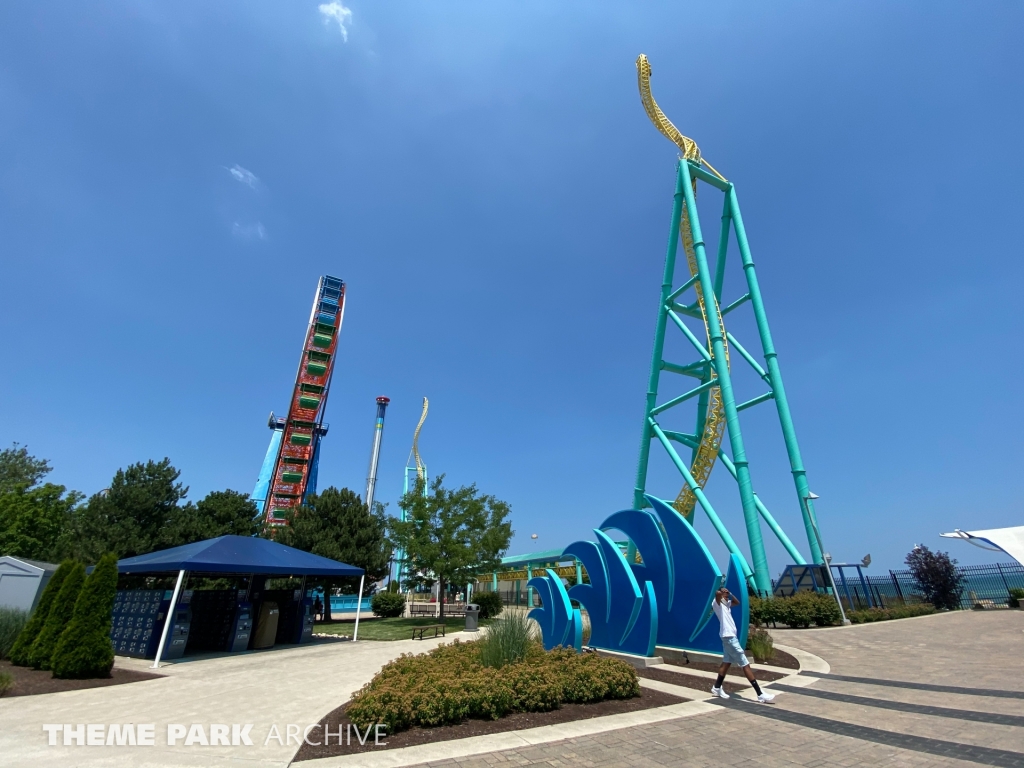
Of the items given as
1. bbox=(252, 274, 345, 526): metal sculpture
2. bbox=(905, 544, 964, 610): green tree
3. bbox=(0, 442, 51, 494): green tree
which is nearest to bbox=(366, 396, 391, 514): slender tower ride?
bbox=(252, 274, 345, 526): metal sculpture

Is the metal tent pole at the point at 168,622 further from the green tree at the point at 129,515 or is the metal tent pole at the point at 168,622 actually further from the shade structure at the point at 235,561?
the green tree at the point at 129,515

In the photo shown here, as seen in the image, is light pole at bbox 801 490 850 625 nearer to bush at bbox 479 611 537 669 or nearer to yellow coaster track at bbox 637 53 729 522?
yellow coaster track at bbox 637 53 729 522

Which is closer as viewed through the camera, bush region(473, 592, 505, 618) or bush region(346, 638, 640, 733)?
bush region(346, 638, 640, 733)

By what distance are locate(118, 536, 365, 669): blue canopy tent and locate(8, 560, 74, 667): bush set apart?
1.87 m

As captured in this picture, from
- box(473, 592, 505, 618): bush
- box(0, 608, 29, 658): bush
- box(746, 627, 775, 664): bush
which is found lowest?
box(746, 627, 775, 664): bush

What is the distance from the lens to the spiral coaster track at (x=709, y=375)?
19.5 metres

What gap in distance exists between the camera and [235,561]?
13.1 meters

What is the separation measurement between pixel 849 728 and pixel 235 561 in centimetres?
1379

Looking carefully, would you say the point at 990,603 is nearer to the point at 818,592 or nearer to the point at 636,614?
the point at 818,592

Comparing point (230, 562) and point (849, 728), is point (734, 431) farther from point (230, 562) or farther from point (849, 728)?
point (230, 562)

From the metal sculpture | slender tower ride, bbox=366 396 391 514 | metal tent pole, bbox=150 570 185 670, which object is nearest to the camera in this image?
metal tent pole, bbox=150 570 185 670

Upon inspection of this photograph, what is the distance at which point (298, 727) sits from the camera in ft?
19.8

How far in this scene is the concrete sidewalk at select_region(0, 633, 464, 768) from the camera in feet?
16.0

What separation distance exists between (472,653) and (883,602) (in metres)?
21.7
